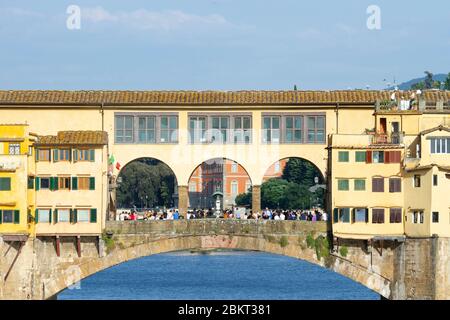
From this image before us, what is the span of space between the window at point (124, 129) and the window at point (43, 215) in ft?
14.6

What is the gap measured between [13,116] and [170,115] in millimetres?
6602

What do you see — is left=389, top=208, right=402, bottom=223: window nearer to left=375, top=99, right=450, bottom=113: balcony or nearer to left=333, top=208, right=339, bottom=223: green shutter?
left=333, top=208, right=339, bottom=223: green shutter

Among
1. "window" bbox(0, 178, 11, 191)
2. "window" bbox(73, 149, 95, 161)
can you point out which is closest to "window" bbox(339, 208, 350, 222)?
"window" bbox(73, 149, 95, 161)

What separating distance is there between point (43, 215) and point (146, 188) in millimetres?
67315

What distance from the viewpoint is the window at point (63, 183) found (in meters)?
48.6

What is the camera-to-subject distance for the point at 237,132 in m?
51.0

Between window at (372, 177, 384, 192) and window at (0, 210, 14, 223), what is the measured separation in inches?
577

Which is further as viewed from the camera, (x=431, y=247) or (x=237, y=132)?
(x=237, y=132)

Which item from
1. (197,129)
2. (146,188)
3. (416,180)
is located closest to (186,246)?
(197,129)

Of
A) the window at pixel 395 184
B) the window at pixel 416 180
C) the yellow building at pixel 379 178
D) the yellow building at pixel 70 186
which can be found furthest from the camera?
the yellow building at pixel 70 186

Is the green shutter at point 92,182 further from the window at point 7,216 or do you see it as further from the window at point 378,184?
the window at point 378,184

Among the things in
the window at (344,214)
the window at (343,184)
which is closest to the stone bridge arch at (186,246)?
the window at (344,214)
